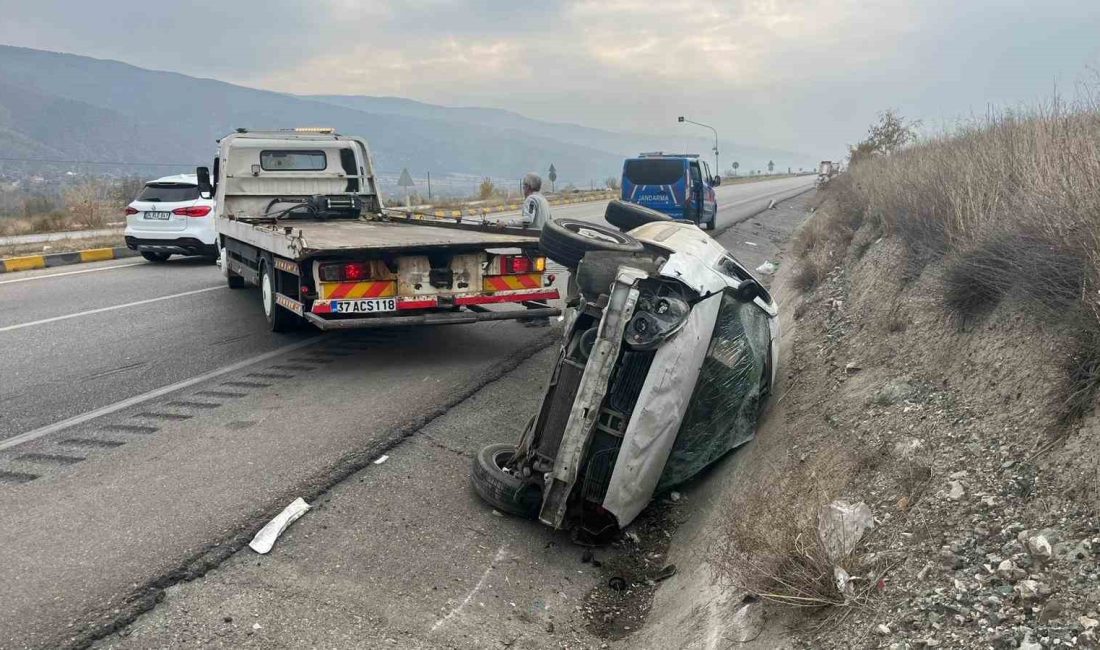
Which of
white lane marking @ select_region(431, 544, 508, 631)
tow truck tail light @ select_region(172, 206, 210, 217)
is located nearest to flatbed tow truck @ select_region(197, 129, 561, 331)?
white lane marking @ select_region(431, 544, 508, 631)

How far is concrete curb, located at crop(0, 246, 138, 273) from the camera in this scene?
14.7 metres

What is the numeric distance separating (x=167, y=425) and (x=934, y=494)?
188 inches

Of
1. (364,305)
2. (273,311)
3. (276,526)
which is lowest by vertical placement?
(276,526)

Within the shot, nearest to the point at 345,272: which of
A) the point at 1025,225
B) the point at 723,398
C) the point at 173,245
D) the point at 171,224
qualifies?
the point at 723,398

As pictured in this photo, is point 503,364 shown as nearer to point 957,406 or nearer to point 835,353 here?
point 835,353

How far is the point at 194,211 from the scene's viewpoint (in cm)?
1485

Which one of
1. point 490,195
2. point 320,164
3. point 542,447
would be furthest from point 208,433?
point 490,195

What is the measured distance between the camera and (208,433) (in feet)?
17.5

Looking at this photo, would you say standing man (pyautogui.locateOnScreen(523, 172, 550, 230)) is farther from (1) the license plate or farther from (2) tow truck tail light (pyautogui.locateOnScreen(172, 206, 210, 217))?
(2) tow truck tail light (pyautogui.locateOnScreen(172, 206, 210, 217))

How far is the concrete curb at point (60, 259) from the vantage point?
14726 mm

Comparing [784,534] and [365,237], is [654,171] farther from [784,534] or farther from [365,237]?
[784,534]

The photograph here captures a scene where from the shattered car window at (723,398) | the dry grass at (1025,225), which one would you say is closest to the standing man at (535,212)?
the dry grass at (1025,225)

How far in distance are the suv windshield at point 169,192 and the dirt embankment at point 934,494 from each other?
43.9 ft

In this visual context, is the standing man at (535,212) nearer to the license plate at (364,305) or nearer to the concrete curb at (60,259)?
the license plate at (364,305)
